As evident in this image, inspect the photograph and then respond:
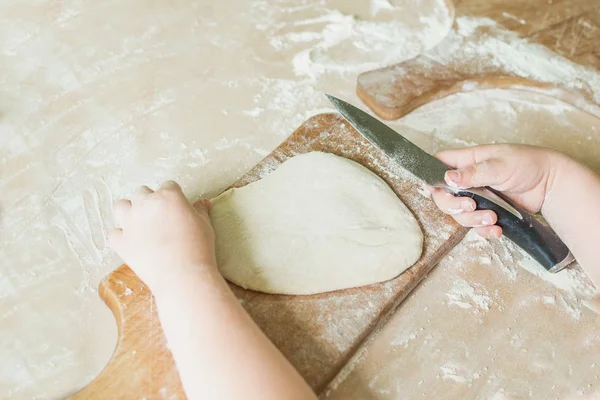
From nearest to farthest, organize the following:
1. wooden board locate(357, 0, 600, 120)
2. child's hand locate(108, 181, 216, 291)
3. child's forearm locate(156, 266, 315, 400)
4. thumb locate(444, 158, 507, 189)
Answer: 1. child's forearm locate(156, 266, 315, 400)
2. child's hand locate(108, 181, 216, 291)
3. thumb locate(444, 158, 507, 189)
4. wooden board locate(357, 0, 600, 120)

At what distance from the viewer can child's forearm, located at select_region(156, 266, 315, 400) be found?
0.80 meters

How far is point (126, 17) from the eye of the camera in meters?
1.66

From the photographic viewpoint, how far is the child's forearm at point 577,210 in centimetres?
108

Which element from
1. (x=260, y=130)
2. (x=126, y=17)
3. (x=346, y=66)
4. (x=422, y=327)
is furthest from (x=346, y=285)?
(x=126, y=17)

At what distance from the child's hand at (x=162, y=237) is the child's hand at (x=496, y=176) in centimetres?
49

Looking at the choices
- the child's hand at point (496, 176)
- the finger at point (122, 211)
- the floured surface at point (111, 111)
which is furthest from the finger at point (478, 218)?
the finger at point (122, 211)

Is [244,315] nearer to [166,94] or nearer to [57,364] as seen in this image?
[57,364]

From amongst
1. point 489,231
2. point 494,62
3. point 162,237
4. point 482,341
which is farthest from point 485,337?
point 494,62

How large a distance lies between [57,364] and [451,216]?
84cm

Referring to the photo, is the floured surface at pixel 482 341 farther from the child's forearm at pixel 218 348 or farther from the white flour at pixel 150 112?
the child's forearm at pixel 218 348

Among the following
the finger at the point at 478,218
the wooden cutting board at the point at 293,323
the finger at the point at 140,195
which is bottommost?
the wooden cutting board at the point at 293,323

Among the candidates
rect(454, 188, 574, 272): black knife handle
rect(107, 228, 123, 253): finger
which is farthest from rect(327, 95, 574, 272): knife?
rect(107, 228, 123, 253): finger

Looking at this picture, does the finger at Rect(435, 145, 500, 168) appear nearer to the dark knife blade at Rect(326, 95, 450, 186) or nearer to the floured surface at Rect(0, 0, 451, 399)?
the dark knife blade at Rect(326, 95, 450, 186)

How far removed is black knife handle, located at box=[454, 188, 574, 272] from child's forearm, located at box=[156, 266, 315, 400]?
1.66ft
